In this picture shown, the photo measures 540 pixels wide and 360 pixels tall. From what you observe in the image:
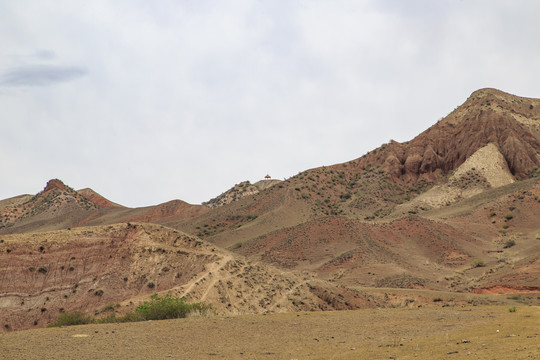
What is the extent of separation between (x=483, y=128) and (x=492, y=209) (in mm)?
29498

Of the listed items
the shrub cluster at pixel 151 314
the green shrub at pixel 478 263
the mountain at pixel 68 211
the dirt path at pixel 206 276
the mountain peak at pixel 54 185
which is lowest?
the green shrub at pixel 478 263

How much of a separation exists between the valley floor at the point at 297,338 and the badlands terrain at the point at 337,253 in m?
0.14

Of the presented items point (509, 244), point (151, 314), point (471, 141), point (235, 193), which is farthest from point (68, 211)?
point (151, 314)

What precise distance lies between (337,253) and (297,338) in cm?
4239

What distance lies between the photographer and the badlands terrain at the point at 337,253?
2116 cm

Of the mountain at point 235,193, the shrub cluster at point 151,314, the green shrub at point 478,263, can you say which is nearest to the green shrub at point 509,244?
the green shrub at point 478,263

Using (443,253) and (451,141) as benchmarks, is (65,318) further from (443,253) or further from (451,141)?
(451,141)

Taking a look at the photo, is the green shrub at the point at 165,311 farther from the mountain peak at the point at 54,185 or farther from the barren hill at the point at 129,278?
the mountain peak at the point at 54,185

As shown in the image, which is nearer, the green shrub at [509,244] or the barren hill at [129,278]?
the barren hill at [129,278]

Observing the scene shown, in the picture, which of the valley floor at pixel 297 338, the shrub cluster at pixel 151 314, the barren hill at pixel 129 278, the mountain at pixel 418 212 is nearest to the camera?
the valley floor at pixel 297 338

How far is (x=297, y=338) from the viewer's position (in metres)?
19.0

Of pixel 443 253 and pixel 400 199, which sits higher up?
pixel 400 199

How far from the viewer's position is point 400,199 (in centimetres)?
9269

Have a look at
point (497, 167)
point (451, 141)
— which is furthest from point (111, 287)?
point (451, 141)
